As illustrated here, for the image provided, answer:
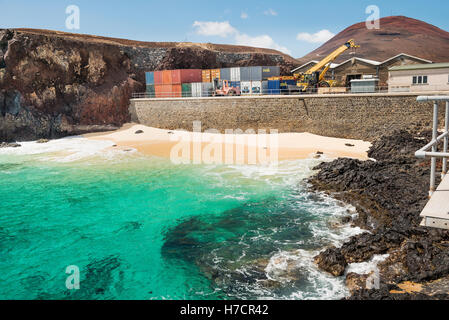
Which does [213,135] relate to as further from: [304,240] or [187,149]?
[304,240]

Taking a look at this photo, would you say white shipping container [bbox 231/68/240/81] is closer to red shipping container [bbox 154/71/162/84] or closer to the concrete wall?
the concrete wall

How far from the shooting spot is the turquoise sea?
11.4 m

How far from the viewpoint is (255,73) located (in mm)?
36938

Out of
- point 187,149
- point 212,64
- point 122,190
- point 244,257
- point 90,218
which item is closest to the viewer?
point 244,257

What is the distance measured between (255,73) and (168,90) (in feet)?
34.0

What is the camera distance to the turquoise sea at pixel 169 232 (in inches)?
448

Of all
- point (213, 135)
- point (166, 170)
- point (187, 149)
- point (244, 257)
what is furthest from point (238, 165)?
point (244, 257)

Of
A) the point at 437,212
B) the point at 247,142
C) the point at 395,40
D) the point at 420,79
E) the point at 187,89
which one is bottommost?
the point at 247,142

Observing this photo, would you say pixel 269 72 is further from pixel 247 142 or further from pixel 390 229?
pixel 390 229

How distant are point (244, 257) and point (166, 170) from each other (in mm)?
13569

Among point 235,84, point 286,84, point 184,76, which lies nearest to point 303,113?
point 286,84

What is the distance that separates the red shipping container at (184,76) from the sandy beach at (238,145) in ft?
21.2

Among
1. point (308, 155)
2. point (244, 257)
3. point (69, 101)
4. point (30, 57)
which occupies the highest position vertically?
point (30, 57)

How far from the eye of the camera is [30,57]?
120 feet
